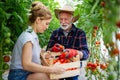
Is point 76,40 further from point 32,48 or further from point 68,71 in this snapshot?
point 32,48

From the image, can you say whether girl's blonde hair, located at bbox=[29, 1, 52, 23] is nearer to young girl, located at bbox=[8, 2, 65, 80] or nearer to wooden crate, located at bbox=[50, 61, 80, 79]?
young girl, located at bbox=[8, 2, 65, 80]

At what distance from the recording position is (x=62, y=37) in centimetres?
297

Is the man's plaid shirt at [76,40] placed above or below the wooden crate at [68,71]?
above

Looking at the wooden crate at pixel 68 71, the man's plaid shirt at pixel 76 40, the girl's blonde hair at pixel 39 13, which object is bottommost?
the wooden crate at pixel 68 71

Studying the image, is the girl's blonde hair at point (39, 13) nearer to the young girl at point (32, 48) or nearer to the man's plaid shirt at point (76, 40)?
the young girl at point (32, 48)

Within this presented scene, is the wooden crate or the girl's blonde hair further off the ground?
the girl's blonde hair

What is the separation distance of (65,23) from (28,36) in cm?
68

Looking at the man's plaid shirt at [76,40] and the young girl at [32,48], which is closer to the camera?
the young girl at [32,48]

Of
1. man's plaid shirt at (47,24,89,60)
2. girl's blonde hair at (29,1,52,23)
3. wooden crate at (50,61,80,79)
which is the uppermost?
girl's blonde hair at (29,1,52,23)

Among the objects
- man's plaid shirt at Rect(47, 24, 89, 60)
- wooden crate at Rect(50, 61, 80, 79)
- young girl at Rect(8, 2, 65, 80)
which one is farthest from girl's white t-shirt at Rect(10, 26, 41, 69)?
man's plaid shirt at Rect(47, 24, 89, 60)

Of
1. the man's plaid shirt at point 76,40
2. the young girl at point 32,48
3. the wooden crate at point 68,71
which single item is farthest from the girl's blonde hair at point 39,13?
the man's plaid shirt at point 76,40

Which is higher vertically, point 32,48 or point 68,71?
point 32,48

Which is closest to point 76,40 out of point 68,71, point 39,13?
point 68,71

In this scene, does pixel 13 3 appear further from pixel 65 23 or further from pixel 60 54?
pixel 65 23
